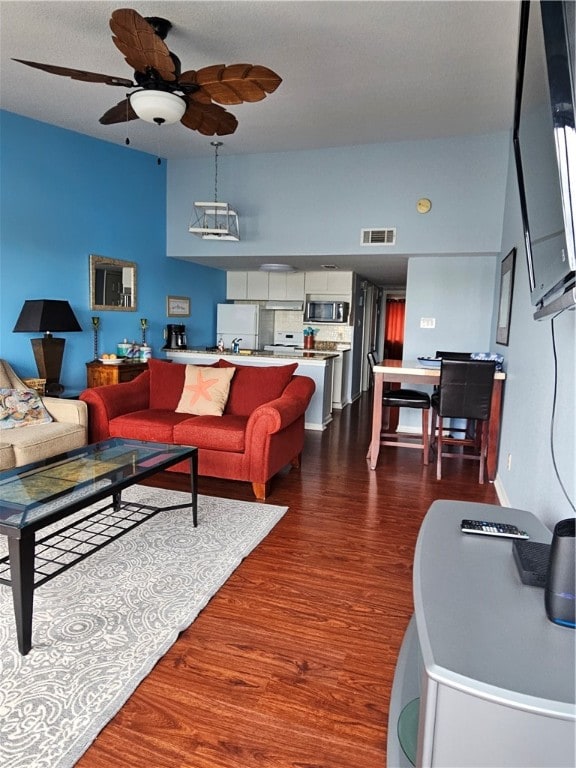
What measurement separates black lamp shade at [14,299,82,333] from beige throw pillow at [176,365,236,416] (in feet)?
3.87

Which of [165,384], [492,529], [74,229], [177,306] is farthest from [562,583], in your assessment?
[177,306]

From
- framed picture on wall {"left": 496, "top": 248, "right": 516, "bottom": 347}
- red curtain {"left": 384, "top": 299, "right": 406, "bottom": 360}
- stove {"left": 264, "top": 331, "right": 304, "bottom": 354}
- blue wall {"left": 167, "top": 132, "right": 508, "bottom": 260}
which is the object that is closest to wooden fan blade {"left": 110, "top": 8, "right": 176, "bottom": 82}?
framed picture on wall {"left": 496, "top": 248, "right": 516, "bottom": 347}

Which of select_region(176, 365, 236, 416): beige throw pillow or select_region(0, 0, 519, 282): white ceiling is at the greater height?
select_region(0, 0, 519, 282): white ceiling

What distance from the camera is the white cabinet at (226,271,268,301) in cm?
739

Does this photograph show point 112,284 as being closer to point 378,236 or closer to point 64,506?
point 378,236

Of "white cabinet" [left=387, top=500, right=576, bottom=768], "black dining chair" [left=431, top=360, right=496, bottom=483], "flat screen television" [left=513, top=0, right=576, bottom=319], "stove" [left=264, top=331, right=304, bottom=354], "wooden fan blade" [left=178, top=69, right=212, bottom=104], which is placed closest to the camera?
"white cabinet" [left=387, top=500, right=576, bottom=768]

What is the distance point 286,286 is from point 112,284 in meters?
2.84

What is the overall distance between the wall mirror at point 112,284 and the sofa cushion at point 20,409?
5.30 feet

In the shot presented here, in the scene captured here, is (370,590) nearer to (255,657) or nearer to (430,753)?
(255,657)

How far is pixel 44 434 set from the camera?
3.23 m

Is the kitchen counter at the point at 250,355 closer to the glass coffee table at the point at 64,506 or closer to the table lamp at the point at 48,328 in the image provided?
the table lamp at the point at 48,328

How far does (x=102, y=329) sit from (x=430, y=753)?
490 cm

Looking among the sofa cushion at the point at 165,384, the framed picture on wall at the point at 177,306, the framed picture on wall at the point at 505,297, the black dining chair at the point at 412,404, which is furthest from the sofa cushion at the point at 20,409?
the framed picture on wall at the point at 505,297

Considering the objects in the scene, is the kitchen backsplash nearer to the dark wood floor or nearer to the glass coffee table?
the dark wood floor
